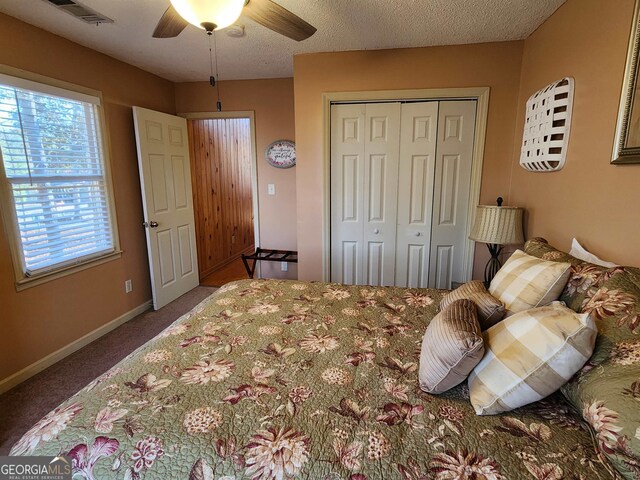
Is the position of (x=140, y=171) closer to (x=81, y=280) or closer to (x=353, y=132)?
(x=81, y=280)

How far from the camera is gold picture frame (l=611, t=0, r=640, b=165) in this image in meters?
1.37

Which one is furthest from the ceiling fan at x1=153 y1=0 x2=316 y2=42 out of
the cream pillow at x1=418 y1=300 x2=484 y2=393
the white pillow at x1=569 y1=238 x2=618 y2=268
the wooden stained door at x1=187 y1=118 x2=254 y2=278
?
the wooden stained door at x1=187 y1=118 x2=254 y2=278

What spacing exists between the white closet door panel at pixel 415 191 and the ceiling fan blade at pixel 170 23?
1830 mm

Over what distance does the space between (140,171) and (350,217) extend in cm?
202

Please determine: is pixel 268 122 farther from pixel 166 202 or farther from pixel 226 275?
pixel 226 275

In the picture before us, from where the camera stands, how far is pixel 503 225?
2.30 m

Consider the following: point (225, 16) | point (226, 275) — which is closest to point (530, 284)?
point (225, 16)

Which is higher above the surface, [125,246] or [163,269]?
[125,246]

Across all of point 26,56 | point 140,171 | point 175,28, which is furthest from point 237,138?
point 175,28

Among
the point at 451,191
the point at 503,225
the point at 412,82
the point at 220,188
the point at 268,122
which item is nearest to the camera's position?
the point at 503,225

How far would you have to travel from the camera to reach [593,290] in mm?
1175

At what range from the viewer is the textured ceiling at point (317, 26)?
2.06 meters

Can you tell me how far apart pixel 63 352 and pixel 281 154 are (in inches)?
105

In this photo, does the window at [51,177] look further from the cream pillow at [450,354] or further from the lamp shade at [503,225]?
the lamp shade at [503,225]
